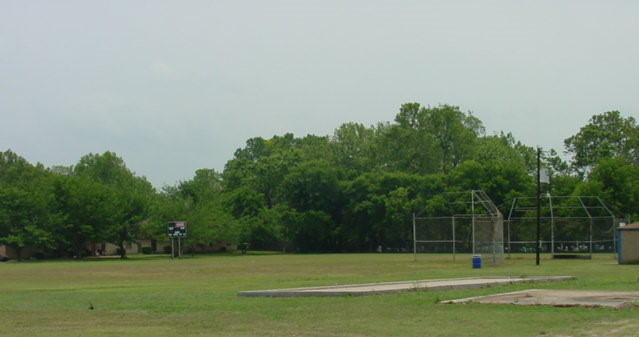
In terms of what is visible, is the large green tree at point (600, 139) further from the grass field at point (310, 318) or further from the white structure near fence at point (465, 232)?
the grass field at point (310, 318)

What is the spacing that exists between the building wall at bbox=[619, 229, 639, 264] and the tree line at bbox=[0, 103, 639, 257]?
30131 millimetres

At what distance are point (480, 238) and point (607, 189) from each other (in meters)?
23.0

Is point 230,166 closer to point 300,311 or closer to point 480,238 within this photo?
point 480,238

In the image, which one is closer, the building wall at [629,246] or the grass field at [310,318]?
the grass field at [310,318]

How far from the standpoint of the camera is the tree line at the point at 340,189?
8294 cm

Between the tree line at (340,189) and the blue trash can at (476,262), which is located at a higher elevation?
the tree line at (340,189)

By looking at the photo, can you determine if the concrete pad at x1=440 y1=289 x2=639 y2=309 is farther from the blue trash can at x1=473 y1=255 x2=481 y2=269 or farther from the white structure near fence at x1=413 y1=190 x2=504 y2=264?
the white structure near fence at x1=413 y1=190 x2=504 y2=264

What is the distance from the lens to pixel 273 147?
156 meters

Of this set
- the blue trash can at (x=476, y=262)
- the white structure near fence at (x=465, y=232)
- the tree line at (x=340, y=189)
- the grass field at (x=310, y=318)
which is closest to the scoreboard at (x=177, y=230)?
the tree line at (x=340, y=189)

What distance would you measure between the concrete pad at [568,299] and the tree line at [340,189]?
5621 cm

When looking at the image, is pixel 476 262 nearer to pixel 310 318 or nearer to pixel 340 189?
pixel 310 318

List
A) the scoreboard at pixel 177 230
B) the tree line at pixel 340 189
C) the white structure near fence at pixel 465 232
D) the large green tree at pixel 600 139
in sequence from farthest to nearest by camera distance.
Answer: the large green tree at pixel 600 139
the tree line at pixel 340 189
the scoreboard at pixel 177 230
the white structure near fence at pixel 465 232

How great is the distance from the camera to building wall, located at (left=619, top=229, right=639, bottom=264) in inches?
1726

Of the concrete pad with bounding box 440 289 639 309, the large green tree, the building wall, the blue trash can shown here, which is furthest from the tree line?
the concrete pad with bounding box 440 289 639 309
